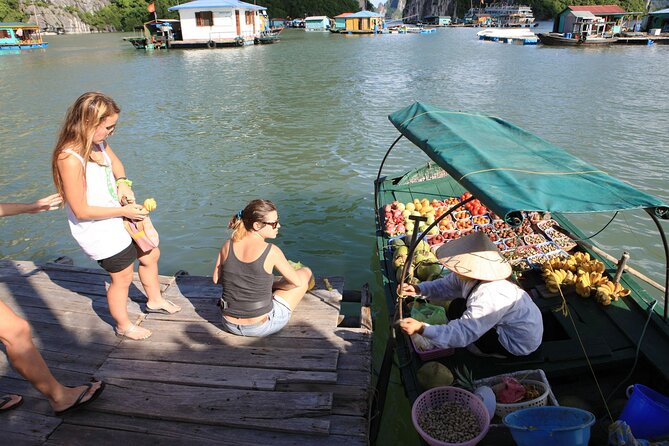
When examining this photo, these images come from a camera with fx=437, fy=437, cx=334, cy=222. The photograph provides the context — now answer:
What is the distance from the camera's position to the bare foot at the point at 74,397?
3381 mm

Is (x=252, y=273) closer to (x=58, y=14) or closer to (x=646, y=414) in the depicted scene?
(x=646, y=414)

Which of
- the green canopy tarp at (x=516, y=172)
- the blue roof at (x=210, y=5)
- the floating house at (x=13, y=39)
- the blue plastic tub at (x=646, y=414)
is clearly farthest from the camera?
the floating house at (x=13, y=39)

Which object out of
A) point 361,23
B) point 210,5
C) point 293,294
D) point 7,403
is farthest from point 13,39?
point 293,294

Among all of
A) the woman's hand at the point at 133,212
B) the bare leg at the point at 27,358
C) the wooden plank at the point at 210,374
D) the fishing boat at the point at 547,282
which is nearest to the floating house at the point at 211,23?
the fishing boat at the point at 547,282

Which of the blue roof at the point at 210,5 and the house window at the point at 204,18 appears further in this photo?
the house window at the point at 204,18

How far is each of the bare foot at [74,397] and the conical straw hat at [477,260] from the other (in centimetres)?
314

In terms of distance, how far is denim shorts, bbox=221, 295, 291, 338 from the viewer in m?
4.23

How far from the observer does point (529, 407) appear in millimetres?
3412

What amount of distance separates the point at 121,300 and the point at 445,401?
9.98 ft

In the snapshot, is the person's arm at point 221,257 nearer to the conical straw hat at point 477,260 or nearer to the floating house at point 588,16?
the conical straw hat at point 477,260

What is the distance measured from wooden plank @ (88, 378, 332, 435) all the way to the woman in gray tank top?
71 centimetres

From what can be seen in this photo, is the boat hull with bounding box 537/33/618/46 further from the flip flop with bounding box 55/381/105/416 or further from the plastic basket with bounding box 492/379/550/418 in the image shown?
the flip flop with bounding box 55/381/105/416

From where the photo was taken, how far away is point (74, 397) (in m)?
3.45

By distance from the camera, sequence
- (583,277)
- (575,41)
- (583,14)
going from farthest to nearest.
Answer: (583,14), (575,41), (583,277)
